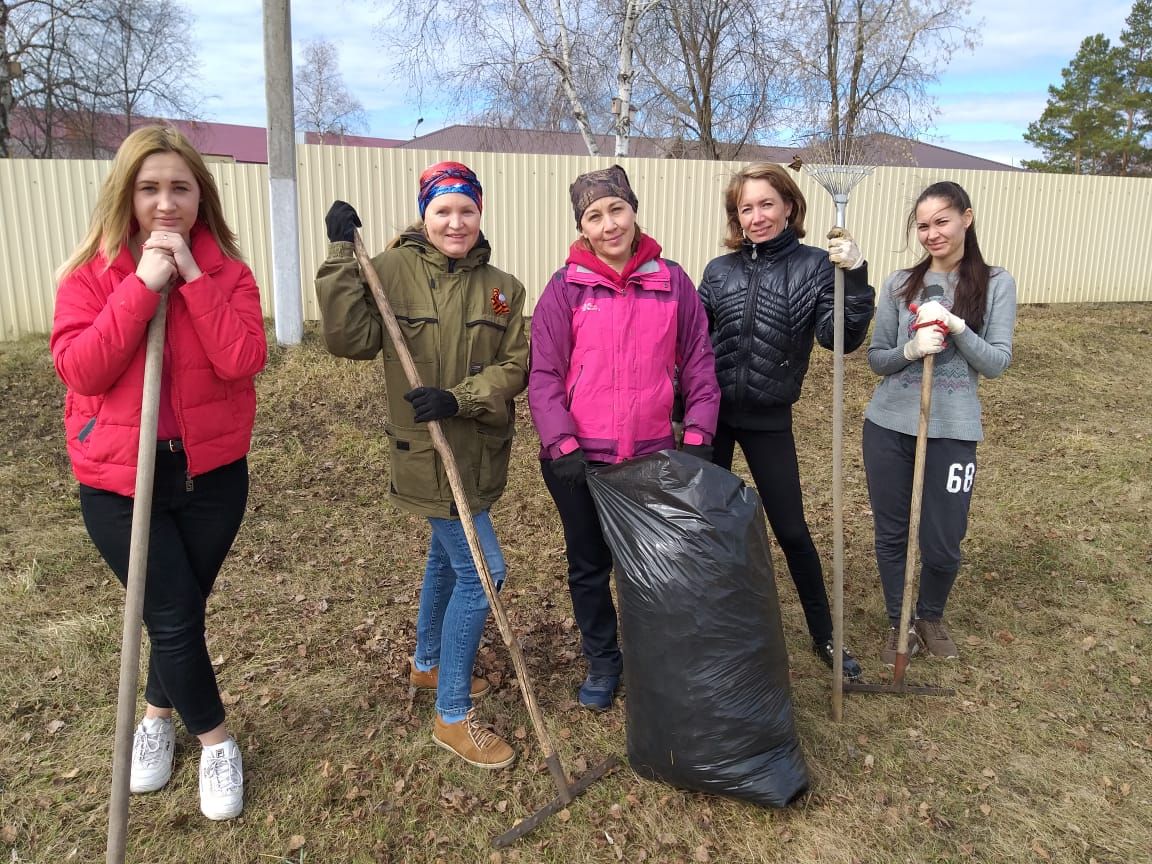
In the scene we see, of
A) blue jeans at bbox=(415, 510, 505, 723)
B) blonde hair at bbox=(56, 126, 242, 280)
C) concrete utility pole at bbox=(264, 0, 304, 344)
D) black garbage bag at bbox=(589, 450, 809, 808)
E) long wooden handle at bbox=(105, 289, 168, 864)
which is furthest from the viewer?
concrete utility pole at bbox=(264, 0, 304, 344)

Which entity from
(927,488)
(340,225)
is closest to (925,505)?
(927,488)

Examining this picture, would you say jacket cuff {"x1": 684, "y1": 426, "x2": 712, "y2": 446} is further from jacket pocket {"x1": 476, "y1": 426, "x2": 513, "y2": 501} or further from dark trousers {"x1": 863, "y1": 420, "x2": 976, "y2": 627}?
dark trousers {"x1": 863, "y1": 420, "x2": 976, "y2": 627}

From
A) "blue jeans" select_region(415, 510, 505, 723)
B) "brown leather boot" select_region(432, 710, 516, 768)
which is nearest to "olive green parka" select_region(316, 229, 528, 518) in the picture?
"blue jeans" select_region(415, 510, 505, 723)

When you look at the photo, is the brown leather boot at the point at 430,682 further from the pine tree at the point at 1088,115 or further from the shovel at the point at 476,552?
the pine tree at the point at 1088,115

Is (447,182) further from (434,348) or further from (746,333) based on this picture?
(746,333)

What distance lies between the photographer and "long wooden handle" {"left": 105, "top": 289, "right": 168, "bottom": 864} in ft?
6.08

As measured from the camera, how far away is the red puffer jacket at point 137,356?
1.87m

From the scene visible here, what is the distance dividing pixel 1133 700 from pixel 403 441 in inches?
116

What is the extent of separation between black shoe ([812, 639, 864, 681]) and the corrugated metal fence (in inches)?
152

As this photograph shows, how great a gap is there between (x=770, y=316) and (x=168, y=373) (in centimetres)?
190

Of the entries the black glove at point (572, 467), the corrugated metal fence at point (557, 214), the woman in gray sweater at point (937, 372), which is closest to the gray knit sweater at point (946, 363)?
the woman in gray sweater at point (937, 372)

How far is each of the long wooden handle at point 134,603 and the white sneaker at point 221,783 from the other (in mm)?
440

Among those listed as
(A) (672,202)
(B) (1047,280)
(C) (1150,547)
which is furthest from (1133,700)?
(B) (1047,280)

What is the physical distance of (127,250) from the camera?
2016mm
